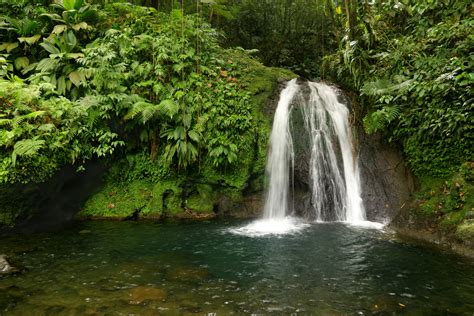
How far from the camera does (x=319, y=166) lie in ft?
28.9

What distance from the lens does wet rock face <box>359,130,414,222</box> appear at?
26.1 feet

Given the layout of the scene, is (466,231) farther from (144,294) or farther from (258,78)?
(258,78)

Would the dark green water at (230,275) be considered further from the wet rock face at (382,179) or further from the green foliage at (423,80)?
the green foliage at (423,80)

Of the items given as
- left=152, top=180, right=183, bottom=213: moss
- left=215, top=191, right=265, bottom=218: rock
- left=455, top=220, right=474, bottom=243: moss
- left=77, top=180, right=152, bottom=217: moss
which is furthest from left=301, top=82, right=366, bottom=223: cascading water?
left=77, top=180, right=152, bottom=217: moss

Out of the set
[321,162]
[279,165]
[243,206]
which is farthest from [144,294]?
[321,162]

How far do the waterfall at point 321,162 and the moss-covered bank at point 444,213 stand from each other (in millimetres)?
1289

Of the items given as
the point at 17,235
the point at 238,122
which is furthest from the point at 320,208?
the point at 17,235

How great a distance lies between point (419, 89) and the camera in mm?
7301

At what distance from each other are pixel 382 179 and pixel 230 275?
16.8 feet

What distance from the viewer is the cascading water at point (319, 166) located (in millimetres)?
8305

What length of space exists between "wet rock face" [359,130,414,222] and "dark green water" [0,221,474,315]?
1.19m

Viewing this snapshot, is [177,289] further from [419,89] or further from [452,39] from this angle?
[452,39]

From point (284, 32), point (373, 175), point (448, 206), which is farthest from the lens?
point (284, 32)

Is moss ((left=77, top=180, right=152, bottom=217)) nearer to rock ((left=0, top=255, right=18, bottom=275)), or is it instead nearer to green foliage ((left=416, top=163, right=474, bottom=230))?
rock ((left=0, top=255, right=18, bottom=275))
